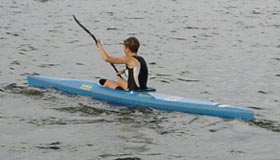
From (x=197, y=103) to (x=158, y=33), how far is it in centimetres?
1141

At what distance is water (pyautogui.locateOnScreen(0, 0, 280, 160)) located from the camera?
30.8 ft

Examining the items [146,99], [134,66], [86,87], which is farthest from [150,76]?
[146,99]

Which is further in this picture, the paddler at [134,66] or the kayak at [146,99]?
the paddler at [134,66]

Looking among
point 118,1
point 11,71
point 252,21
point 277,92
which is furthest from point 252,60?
point 118,1

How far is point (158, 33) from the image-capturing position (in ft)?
72.7

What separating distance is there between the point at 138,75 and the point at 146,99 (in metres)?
0.48

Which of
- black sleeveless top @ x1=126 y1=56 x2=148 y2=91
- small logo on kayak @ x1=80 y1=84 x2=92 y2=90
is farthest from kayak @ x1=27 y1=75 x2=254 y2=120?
black sleeveless top @ x1=126 y1=56 x2=148 y2=91

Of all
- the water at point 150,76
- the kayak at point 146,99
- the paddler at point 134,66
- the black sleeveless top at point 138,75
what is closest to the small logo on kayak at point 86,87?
the kayak at point 146,99

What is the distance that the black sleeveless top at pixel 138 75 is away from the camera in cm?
1147

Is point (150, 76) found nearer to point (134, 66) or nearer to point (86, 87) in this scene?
point (86, 87)

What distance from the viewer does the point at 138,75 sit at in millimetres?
11484

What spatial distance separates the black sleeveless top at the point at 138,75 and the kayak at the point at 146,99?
12cm

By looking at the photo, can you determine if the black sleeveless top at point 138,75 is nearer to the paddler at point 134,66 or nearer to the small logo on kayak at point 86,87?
the paddler at point 134,66

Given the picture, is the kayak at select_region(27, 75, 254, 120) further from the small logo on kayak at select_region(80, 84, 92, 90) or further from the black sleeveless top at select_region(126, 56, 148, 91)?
the black sleeveless top at select_region(126, 56, 148, 91)
